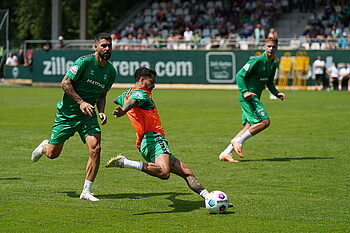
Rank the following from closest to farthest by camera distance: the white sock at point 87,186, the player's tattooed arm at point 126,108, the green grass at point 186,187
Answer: the green grass at point 186,187, the player's tattooed arm at point 126,108, the white sock at point 87,186

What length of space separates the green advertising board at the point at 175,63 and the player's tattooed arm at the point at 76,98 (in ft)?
98.4

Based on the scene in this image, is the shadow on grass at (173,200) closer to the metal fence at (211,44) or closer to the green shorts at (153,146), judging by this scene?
the green shorts at (153,146)

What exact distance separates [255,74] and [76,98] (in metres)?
5.20

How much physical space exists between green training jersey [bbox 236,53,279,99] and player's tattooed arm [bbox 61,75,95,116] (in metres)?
4.75

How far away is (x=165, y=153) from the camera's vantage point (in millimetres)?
8234

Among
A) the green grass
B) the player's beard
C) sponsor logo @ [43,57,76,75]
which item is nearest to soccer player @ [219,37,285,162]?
the green grass

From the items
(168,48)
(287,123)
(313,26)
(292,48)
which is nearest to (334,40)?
(292,48)

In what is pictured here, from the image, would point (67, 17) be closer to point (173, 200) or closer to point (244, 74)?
point (244, 74)

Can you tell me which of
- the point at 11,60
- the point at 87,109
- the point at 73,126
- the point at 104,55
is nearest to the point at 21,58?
the point at 11,60

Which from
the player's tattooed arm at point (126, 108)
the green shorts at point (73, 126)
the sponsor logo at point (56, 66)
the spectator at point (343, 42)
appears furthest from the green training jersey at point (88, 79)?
the sponsor logo at point (56, 66)

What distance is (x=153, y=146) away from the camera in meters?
8.28

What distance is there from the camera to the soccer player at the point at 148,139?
26.5 ft

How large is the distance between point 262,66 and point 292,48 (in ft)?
86.1

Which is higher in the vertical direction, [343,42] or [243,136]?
[343,42]
